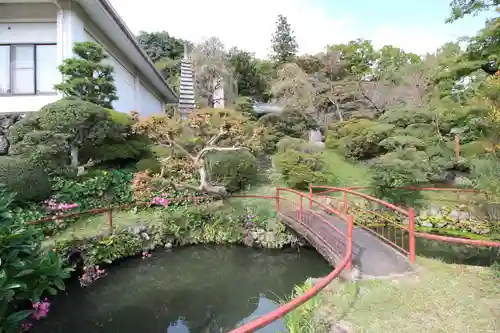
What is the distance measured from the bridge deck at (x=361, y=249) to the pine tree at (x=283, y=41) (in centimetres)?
2053

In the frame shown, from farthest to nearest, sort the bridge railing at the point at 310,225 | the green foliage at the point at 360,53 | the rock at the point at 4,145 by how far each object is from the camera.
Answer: the green foliage at the point at 360,53 < the rock at the point at 4,145 < the bridge railing at the point at 310,225

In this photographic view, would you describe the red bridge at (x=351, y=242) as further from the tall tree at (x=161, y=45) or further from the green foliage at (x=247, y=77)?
the tall tree at (x=161, y=45)

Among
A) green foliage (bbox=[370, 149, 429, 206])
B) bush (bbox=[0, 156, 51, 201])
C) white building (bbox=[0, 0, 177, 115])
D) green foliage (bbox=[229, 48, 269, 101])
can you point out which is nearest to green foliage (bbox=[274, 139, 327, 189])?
green foliage (bbox=[370, 149, 429, 206])

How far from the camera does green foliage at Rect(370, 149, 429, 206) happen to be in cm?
939

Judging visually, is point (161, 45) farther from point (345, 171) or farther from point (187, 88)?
point (345, 171)

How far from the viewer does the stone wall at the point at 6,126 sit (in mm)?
8305

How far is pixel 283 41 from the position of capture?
26.4 meters

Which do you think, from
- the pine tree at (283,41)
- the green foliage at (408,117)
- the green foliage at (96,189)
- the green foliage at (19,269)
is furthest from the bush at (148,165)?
the pine tree at (283,41)

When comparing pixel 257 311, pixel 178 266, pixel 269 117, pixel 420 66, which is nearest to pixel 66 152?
pixel 178 266

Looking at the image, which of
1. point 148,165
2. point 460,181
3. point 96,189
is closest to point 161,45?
point 148,165

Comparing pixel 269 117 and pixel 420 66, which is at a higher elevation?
pixel 420 66

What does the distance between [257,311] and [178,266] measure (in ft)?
7.74

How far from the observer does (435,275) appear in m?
4.31

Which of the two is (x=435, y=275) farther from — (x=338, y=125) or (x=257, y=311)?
(x=338, y=125)
